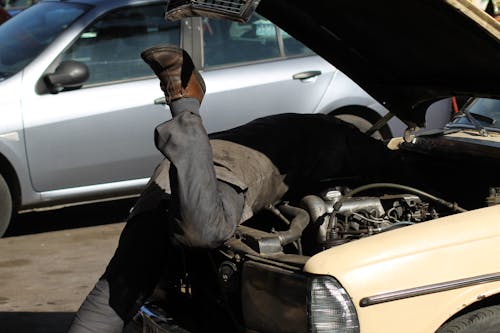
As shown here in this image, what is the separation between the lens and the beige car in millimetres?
3291

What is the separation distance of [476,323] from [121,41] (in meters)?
5.24

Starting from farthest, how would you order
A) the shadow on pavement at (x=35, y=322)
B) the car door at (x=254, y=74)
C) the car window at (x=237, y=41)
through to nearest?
the car window at (x=237, y=41)
the car door at (x=254, y=74)
the shadow on pavement at (x=35, y=322)

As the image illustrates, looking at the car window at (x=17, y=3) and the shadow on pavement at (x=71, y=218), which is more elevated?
the shadow on pavement at (x=71, y=218)

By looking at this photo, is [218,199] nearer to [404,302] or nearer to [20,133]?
[404,302]

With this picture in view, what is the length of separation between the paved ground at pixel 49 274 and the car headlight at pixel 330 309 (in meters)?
2.65

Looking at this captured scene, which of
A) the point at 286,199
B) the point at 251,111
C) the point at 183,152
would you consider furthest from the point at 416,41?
the point at 251,111

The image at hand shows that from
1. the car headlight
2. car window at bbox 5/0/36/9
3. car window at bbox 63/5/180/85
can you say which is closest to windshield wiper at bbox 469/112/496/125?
the car headlight

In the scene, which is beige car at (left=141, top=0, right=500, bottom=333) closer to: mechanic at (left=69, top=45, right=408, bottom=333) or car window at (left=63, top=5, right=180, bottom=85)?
mechanic at (left=69, top=45, right=408, bottom=333)

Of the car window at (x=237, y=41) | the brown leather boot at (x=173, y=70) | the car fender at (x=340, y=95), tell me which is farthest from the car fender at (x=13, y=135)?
the brown leather boot at (x=173, y=70)

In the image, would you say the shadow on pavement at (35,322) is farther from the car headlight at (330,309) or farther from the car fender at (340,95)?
the car fender at (340,95)

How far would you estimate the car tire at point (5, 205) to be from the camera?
7473 mm

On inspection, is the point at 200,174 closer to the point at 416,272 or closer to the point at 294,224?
the point at 294,224

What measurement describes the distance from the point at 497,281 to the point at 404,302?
1.14 feet

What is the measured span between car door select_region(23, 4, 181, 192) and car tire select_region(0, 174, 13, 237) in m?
0.23
